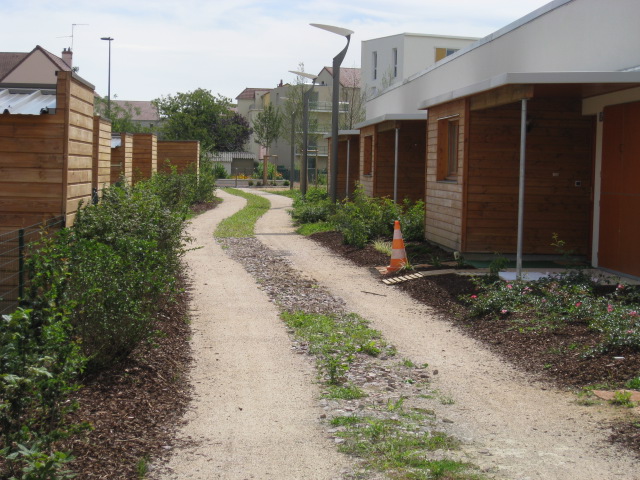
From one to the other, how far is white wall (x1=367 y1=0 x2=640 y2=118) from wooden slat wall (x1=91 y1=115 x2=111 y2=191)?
26.2 feet

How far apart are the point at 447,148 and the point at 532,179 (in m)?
2.54

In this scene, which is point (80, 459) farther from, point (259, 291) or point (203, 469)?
point (259, 291)

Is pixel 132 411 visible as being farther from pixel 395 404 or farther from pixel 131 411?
pixel 395 404

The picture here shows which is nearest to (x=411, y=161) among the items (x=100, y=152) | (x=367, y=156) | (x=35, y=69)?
(x=367, y=156)

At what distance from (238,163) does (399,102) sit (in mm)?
54387

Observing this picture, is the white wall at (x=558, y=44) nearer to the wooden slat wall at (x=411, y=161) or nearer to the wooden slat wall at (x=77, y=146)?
the wooden slat wall at (x=411, y=161)

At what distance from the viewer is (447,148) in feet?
52.5

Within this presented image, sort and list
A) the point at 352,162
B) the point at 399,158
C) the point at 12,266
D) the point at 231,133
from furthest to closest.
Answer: the point at 231,133 → the point at 352,162 → the point at 399,158 → the point at 12,266

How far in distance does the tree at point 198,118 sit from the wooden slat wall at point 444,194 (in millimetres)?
49154

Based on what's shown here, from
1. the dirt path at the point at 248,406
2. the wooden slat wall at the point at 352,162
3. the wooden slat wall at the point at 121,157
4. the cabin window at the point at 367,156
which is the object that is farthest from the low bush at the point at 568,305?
the wooden slat wall at the point at 352,162

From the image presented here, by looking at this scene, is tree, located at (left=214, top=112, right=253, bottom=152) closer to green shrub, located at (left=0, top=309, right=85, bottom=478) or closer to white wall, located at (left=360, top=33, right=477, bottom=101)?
white wall, located at (left=360, top=33, right=477, bottom=101)

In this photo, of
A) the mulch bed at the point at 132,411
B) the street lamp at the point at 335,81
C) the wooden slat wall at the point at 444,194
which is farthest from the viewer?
the street lamp at the point at 335,81

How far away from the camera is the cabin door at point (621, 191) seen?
11.5 metres

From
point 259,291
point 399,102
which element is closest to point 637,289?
point 259,291
